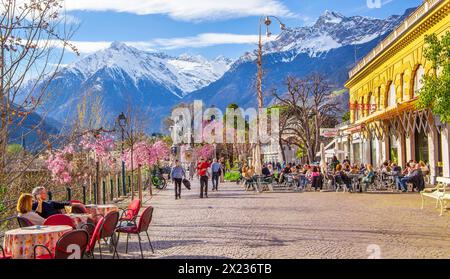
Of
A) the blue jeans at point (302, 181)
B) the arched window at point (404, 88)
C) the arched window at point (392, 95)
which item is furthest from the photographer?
→ the arched window at point (392, 95)

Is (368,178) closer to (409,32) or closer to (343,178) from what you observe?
(343,178)

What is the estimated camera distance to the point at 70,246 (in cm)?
667

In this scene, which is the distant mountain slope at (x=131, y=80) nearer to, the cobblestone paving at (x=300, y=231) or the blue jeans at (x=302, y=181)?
the blue jeans at (x=302, y=181)

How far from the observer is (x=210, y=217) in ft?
49.9

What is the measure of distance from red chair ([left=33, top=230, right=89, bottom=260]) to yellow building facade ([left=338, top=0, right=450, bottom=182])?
54.1ft

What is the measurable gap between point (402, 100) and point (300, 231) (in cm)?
2345

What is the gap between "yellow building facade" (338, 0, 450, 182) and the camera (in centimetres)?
2723

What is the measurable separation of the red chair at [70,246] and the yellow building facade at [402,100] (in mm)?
16486

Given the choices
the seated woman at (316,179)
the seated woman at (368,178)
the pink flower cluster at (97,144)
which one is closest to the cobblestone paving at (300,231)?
the pink flower cluster at (97,144)

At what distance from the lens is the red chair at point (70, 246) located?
21.5 feet

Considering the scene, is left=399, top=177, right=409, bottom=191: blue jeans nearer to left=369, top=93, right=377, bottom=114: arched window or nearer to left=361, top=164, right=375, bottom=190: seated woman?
left=361, top=164, right=375, bottom=190: seated woman
